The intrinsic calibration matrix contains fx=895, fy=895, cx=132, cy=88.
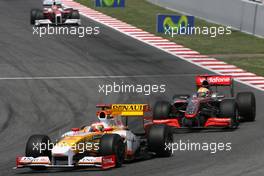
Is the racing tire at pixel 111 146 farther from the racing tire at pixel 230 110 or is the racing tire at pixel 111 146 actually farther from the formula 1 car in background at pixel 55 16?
the formula 1 car in background at pixel 55 16

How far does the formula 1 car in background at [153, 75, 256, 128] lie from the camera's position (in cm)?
2459

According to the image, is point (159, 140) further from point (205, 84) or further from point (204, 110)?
point (205, 84)

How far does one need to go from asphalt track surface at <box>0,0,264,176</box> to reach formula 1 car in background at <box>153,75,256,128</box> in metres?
0.34

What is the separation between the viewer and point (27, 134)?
2456 centimetres

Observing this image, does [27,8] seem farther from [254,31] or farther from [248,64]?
[248,64]

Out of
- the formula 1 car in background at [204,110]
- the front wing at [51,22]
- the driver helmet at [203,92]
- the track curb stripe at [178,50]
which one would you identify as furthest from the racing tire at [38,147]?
the front wing at [51,22]

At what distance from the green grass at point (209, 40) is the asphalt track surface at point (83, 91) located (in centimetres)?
240

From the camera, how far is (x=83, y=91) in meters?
31.3

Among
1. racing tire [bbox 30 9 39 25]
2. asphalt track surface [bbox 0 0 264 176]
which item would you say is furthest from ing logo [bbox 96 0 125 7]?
racing tire [bbox 30 9 39 25]

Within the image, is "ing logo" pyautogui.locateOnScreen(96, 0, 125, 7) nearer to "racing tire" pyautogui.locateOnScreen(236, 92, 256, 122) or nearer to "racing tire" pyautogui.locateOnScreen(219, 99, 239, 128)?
"racing tire" pyautogui.locateOnScreen(236, 92, 256, 122)

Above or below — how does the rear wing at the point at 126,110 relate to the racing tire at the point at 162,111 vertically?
→ above

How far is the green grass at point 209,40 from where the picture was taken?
39516 millimetres

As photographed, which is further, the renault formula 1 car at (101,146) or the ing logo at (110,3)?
the ing logo at (110,3)

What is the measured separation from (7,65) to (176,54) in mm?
7789
